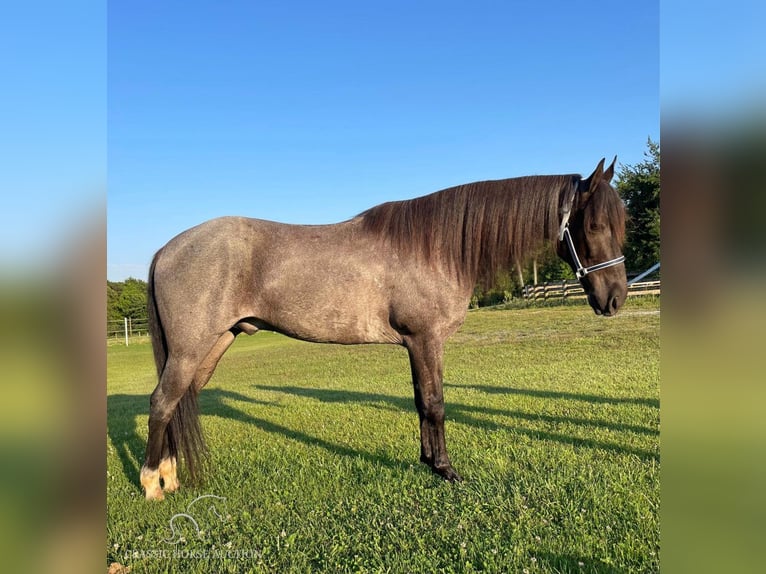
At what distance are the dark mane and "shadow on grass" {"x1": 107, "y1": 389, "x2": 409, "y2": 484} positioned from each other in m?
1.83

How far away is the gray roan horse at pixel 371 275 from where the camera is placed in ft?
11.0

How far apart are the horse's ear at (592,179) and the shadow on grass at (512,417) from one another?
232 centimetres

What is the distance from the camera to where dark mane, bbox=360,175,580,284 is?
356 cm

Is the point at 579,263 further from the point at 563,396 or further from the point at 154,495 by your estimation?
the point at 563,396

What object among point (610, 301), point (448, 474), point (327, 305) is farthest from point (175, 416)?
point (610, 301)

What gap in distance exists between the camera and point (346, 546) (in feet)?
8.60

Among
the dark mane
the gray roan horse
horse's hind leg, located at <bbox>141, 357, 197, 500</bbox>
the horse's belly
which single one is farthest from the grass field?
the dark mane

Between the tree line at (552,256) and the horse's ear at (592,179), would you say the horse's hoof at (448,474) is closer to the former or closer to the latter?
the tree line at (552,256)

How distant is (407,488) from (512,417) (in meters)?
2.55

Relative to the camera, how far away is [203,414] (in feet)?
23.9

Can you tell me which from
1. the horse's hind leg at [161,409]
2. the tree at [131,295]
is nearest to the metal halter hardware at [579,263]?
the horse's hind leg at [161,409]

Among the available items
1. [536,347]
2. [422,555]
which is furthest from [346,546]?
[536,347]
